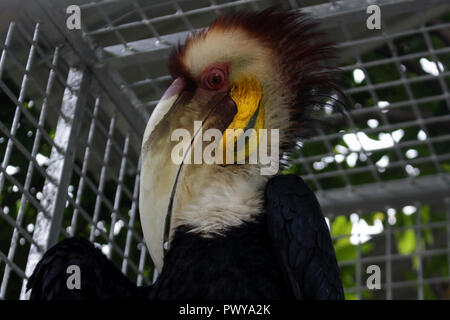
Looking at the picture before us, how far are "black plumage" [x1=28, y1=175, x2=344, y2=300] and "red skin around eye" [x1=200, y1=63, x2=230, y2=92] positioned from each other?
1.06ft

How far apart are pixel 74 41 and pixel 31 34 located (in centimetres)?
12

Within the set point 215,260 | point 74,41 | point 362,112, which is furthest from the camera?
point 362,112

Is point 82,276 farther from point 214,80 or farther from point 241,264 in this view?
point 214,80

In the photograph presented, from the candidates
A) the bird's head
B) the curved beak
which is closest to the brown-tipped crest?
the bird's head

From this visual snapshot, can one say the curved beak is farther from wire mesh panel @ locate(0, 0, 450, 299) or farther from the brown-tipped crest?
wire mesh panel @ locate(0, 0, 450, 299)

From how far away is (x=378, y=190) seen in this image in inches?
86.7

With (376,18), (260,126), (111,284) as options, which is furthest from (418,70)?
(111,284)

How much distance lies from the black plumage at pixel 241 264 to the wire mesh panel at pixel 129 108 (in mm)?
206

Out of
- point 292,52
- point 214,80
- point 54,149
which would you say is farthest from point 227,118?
point 54,149

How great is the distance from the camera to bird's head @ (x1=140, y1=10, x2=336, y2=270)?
1.48m

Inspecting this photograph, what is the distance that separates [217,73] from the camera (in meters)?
1.66

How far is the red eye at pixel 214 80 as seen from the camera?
165 centimetres

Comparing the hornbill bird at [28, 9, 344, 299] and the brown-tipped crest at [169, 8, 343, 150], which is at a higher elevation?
the brown-tipped crest at [169, 8, 343, 150]

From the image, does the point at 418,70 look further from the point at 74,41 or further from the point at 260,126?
the point at 74,41
